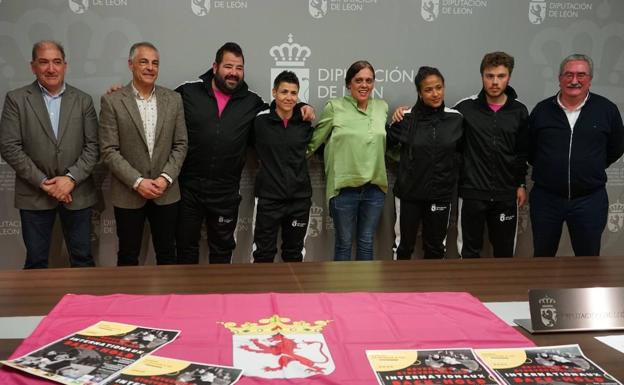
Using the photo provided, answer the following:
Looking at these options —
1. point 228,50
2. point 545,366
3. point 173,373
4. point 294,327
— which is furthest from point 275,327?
point 228,50

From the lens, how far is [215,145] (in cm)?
→ 321

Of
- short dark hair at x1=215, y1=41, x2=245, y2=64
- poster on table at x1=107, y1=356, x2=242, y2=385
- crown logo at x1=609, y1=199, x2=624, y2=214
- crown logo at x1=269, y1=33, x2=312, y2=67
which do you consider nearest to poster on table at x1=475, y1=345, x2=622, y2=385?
poster on table at x1=107, y1=356, x2=242, y2=385

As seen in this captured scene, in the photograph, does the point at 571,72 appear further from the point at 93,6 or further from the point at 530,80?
the point at 93,6

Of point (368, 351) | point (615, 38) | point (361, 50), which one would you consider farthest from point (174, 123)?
point (615, 38)

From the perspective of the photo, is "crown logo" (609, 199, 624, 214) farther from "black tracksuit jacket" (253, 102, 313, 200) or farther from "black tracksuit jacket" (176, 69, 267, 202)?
"black tracksuit jacket" (176, 69, 267, 202)

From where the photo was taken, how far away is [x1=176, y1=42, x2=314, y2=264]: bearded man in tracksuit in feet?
10.5

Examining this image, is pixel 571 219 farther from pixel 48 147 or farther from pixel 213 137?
pixel 48 147

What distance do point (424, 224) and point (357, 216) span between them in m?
0.43

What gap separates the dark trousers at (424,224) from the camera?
346 cm

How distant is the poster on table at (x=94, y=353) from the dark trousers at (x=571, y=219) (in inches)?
100.0

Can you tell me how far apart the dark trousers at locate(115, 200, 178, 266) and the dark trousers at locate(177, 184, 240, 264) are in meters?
0.09

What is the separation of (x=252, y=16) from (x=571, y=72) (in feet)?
6.28

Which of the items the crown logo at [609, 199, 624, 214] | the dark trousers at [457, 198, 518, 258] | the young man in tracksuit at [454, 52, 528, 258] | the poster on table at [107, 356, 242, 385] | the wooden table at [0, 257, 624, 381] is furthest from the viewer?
the crown logo at [609, 199, 624, 214]

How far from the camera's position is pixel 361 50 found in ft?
12.0
